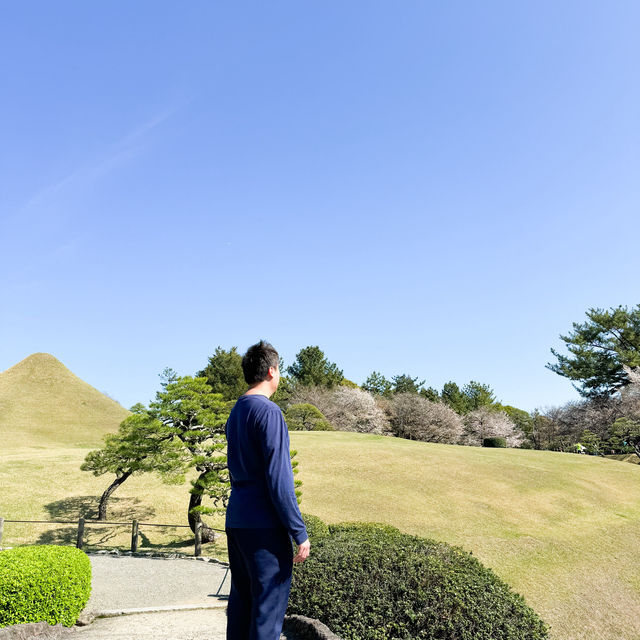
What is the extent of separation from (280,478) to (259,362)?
79 centimetres

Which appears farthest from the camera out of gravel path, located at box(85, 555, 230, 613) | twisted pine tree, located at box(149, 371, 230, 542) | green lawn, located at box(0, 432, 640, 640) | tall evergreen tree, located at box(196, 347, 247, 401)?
tall evergreen tree, located at box(196, 347, 247, 401)

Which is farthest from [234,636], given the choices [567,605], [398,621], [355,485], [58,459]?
[58,459]

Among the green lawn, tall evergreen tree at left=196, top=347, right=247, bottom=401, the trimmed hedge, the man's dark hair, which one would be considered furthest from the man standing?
tall evergreen tree at left=196, top=347, right=247, bottom=401

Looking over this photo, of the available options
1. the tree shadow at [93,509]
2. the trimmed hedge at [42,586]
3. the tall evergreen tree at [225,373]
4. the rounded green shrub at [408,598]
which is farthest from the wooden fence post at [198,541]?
the tall evergreen tree at [225,373]

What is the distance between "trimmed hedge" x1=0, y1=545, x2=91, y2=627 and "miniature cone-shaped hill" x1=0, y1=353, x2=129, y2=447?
29753mm

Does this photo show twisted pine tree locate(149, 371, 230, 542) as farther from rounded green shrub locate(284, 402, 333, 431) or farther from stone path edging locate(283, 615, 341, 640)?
rounded green shrub locate(284, 402, 333, 431)

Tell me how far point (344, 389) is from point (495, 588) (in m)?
45.3

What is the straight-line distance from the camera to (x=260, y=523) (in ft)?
9.18

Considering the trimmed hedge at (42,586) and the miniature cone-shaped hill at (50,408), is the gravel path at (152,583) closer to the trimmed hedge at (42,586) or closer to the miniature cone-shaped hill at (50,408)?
the trimmed hedge at (42,586)

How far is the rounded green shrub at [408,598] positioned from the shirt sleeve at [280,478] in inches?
117

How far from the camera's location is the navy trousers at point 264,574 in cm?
278

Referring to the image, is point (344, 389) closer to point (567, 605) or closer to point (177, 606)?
point (567, 605)

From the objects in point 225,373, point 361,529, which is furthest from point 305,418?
point 361,529

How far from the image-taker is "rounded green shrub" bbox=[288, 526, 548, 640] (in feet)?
16.2
